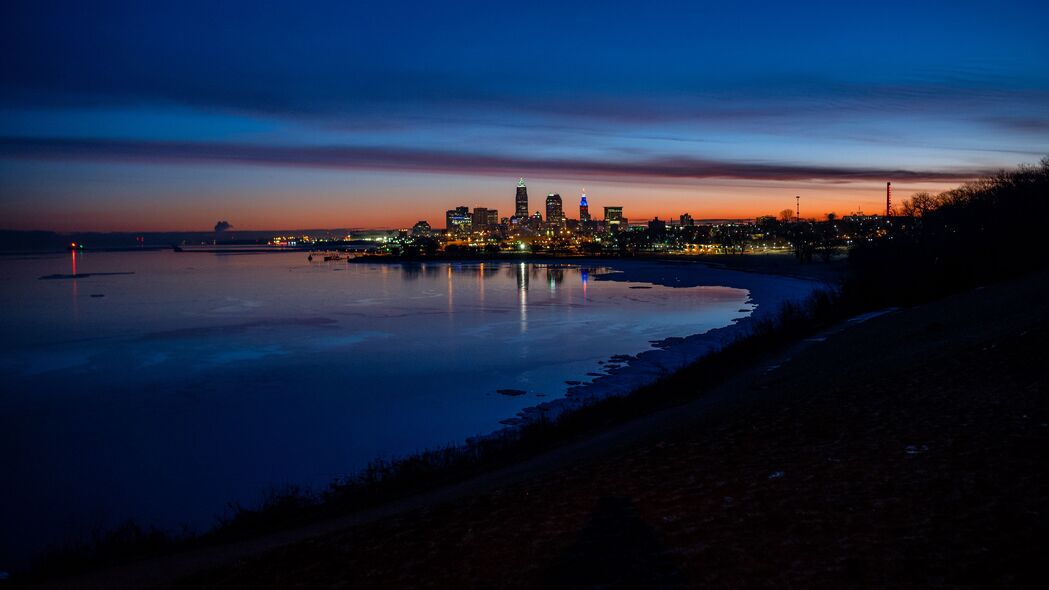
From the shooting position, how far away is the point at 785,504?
6.40 meters

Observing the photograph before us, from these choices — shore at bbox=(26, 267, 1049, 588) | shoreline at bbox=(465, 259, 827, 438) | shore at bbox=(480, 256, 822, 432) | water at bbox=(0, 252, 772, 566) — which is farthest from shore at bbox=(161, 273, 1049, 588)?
shore at bbox=(480, 256, 822, 432)

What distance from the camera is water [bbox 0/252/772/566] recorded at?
1277 cm

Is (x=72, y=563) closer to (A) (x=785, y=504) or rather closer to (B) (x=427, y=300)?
(A) (x=785, y=504)

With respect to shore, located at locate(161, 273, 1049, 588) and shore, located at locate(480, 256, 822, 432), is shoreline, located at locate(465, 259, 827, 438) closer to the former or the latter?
shore, located at locate(480, 256, 822, 432)

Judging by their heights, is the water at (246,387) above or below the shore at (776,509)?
below

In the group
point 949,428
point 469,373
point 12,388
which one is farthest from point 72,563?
point 12,388

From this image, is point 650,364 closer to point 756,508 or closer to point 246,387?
point 246,387

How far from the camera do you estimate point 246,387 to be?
20844 mm

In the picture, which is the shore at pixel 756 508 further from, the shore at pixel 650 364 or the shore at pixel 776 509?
the shore at pixel 650 364

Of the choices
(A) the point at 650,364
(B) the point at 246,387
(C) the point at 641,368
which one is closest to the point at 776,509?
(C) the point at 641,368

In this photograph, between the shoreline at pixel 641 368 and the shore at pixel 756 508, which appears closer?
the shore at pixel 756 508

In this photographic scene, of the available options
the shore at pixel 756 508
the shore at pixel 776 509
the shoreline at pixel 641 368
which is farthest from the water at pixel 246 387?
the shore at pixel 776 509

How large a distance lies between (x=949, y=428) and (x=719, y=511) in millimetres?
3127

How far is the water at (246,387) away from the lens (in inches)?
503
